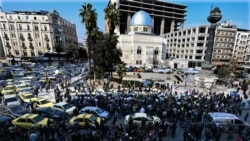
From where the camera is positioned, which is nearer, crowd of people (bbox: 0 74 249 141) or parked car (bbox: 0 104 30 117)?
crowd of people (bbox: 0 74 249 141)

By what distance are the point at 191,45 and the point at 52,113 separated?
2597 inches

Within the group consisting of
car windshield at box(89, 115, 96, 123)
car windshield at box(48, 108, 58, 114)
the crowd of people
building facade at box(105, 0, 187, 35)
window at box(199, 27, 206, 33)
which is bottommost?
the crowd of people

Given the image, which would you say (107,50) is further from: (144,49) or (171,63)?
(171,63)

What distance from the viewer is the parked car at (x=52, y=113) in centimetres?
1531

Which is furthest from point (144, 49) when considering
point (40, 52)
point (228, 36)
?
point (40, 52)

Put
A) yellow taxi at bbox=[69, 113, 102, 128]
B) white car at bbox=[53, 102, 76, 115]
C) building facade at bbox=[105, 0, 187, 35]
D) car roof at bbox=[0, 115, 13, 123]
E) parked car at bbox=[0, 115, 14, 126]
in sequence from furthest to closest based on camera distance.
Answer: building facade at bbox=[105, 0, 187, 35] → white car at bbox=[53, 102, 76, 115] → yellow taxi at bbox=[69, 113, 102, 128] → car roof at bbox=[0, 115, 13, 123] → parked car at bbox=[0, 115, 14, 126]

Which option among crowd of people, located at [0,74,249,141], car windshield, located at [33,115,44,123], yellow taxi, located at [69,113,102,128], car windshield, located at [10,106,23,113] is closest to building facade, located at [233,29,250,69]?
crowd of people, located at [0,74,249,141]

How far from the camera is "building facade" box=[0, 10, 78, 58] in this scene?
67.3 m

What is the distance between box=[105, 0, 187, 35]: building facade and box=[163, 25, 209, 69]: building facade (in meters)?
23.5

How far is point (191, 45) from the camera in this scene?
70.3m

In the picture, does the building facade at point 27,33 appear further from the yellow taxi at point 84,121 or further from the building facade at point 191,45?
the yellow taxi at point 84,121

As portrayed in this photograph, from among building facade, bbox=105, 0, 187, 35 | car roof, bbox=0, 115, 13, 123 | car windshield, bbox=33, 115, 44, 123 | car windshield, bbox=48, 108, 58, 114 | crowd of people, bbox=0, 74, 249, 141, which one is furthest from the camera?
building facade, bbox=105, 0, 187, 35

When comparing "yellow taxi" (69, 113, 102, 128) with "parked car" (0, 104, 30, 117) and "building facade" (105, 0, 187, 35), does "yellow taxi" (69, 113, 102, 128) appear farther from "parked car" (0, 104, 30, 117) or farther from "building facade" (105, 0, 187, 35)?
"building facade" (105, 0, 187, 35)

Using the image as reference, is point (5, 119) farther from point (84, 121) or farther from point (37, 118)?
point (84, 121)
